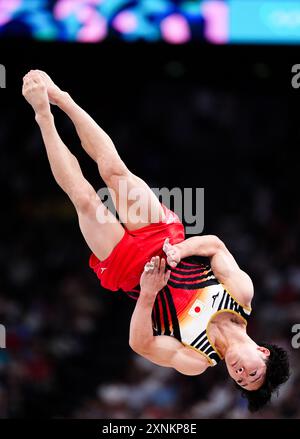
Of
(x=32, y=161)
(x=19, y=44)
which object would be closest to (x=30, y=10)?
(x=19, y=44)

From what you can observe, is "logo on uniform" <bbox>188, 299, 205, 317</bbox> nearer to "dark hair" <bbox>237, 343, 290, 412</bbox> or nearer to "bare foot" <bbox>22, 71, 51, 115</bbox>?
"dark hair" <bbox>237, 343, 290, 412</bbox>

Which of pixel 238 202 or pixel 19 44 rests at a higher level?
pixel 19 44

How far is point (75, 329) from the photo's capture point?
991cm

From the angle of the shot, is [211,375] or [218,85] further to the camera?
[218,85]

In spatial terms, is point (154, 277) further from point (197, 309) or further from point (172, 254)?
point (197, 309)

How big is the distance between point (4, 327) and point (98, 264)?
3906 mm

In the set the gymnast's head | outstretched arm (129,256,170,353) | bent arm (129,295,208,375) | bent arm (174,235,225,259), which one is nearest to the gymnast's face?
the gymnast's head

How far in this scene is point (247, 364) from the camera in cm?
549

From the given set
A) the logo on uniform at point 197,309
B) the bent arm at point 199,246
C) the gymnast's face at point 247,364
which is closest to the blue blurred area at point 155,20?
the bent arm at point 199,246

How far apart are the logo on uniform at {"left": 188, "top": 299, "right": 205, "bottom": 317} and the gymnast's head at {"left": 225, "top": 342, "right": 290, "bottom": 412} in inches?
13.6

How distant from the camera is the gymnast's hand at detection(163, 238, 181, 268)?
→ 524 cm

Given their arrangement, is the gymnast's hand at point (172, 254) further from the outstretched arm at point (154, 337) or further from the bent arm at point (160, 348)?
the bent arm at point (160, 348)

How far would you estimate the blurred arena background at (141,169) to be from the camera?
9.02 metres

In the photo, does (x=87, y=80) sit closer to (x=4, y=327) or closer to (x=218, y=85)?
(x=218, y=85)
